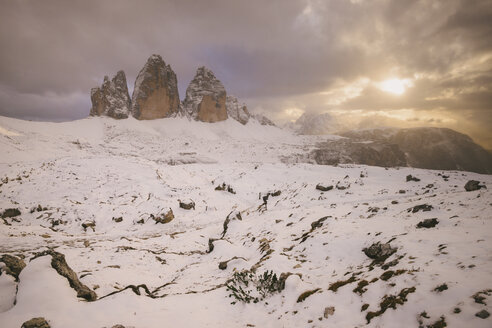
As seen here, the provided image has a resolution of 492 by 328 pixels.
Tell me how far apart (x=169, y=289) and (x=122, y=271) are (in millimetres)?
2624

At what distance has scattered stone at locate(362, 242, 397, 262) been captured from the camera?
5898 millimetres

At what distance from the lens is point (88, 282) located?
6.99 metres

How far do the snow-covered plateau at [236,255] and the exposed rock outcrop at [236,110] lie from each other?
92.3 metres

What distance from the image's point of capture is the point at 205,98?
9762 cm

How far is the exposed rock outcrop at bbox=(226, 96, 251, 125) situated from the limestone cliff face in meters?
9.18

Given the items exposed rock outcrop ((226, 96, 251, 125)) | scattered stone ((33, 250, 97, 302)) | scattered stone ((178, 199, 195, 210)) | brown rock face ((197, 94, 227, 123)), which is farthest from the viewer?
exposed rock outcrop ((226, 96, 251, 125))

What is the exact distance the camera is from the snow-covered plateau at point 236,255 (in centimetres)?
419

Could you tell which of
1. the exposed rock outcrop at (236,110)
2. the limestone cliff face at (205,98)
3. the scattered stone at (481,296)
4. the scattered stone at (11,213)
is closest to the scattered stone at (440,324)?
the scattered stone at (481,296)

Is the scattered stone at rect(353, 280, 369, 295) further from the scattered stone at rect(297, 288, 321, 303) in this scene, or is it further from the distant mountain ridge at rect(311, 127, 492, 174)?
the distant mountain ridge at rect(311, 127, 492, 174)

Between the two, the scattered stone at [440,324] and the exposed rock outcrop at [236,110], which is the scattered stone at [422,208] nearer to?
the scattered stone at [440,324]

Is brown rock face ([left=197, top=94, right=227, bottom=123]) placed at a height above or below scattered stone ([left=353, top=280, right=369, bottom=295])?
above

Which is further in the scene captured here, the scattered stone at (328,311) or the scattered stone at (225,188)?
the scattered stone at (225,188)

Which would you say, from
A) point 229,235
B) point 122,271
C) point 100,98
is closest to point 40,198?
point 122,271

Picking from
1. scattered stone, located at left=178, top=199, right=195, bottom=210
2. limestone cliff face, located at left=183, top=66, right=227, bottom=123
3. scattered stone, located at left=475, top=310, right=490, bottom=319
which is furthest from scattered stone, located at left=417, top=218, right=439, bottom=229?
limestone cliff face, located at left=183, top=66, right=227, bottom=123
